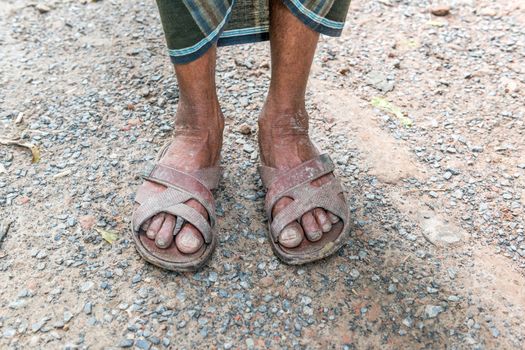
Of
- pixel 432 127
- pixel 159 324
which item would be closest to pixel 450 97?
pixel 432 127

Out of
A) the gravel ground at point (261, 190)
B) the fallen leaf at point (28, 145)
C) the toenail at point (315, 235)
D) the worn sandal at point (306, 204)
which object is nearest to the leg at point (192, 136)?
the gravel ground at point (261, 190)

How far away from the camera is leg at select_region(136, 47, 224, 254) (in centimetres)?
151

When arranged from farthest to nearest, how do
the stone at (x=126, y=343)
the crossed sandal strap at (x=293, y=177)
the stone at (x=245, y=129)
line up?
the stone at (x=245, y=129) < the crossed sandal strap at (x=293, y=177) < the stone at (x=126, y=343)

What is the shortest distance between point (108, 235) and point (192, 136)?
41 centimetres

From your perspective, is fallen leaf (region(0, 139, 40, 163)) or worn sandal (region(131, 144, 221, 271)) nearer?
worn sandal (region(131, 144, 221, 271))

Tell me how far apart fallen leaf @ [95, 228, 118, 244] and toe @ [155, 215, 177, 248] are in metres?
0.21

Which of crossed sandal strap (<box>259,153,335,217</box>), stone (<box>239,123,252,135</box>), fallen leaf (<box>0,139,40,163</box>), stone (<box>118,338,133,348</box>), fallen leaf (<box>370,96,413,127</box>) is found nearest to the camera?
stone (<box>118,338,133,348</box>)

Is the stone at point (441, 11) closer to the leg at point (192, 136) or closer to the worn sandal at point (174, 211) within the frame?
the leg at point (192, 136)

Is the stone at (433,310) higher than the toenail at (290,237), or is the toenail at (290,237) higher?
the toenail at (290,237)

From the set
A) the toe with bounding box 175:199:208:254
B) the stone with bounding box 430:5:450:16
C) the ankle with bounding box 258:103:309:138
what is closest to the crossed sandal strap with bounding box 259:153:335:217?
the ankle with bounding box 258:103:309:138

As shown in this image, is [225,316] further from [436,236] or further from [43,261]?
[436,236]

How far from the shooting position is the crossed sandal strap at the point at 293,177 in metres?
1.61

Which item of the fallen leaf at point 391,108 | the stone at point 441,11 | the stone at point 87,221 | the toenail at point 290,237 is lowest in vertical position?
the fallen leaf at point 391,108

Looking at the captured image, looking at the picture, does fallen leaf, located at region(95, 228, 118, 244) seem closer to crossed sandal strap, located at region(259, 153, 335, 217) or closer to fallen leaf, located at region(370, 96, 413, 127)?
crossed sandal strap, located at region(259, 153, 335, 217)
